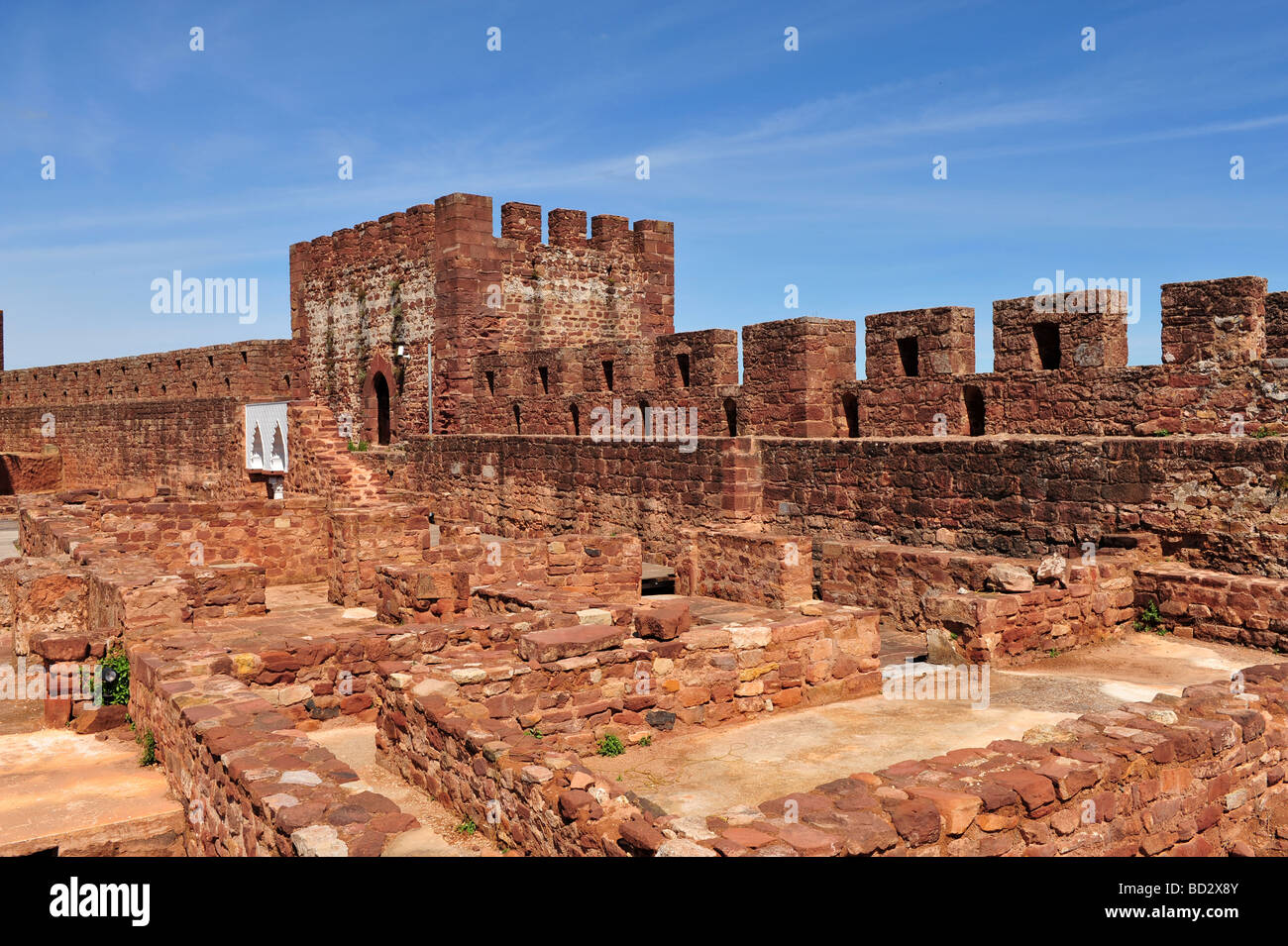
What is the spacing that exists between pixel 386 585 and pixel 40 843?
4640mm

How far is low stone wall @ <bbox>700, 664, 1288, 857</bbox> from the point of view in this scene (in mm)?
4199

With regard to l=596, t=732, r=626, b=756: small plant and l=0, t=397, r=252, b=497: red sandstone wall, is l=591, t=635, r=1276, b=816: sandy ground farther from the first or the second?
l=0, t=397, r=252, b=497: red sandstone wall

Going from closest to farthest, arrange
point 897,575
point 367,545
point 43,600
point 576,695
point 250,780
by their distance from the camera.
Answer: point 250,780, point 576,695, point 43,600, point 897,575, point 367,545

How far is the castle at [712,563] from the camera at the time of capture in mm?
4996

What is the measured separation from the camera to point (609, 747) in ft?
20.7

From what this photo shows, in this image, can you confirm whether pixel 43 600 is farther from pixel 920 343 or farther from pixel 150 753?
pixel 920 343

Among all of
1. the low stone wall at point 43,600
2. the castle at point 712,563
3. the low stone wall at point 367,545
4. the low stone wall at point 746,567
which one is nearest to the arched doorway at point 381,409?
the castle at point 712,563

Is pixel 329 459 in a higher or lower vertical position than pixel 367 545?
higher

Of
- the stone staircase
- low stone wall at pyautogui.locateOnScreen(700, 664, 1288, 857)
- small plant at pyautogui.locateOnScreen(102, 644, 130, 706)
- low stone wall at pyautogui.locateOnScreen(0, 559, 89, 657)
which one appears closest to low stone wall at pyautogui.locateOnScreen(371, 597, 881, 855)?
low stone wall at pyautogui.locateOnScreen(700, 664, 1288, 857)

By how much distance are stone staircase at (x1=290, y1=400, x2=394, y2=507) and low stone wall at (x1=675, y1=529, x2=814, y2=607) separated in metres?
6.45

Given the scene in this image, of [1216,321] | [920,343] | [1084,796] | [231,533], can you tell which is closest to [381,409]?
[231,533]

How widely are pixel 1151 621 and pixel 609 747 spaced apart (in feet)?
17.3
